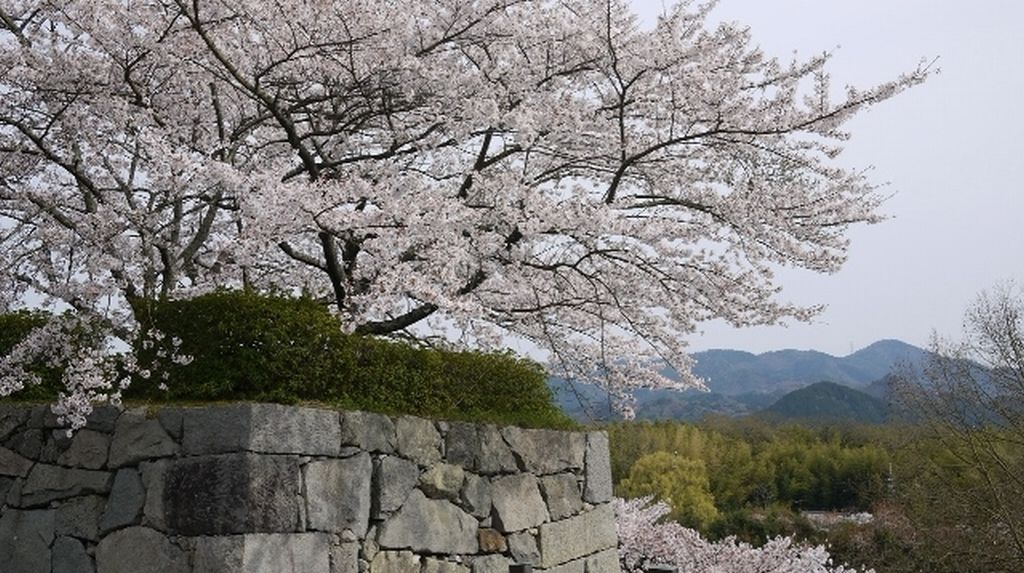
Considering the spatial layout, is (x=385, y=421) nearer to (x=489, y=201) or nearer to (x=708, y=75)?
(x=489, y=201)

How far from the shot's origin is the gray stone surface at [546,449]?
18.9ft

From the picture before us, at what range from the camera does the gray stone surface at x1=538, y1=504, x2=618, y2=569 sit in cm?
588

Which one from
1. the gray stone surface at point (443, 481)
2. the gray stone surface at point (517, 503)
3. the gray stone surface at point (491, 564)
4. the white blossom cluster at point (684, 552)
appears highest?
the gray stone surface at point (443, 481)

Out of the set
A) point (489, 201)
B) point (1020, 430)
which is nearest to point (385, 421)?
point (489, 201)

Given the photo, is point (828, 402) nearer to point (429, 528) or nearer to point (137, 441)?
point (429, 528)

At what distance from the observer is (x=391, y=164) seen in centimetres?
630

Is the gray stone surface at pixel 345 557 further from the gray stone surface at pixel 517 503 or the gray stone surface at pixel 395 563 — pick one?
the gray stone surface at pixel 517 503

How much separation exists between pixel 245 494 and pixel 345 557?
619mm

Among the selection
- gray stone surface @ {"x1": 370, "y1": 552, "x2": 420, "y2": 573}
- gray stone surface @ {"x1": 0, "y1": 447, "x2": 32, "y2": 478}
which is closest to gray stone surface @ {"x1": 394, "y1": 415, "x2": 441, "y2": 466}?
gray stone surface @ {"x1": 370, "y1": 552, "x2": 420, "y2": 573}

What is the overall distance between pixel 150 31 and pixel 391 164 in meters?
1.68

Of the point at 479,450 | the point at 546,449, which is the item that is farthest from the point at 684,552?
the point at 479,450

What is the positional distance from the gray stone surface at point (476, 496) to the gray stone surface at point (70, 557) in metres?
1.84

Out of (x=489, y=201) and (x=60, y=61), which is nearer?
(x=60, y=61)

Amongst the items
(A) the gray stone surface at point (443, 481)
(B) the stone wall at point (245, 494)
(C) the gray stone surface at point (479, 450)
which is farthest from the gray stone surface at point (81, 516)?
(C) the gray stone surface at point (479, 450)
